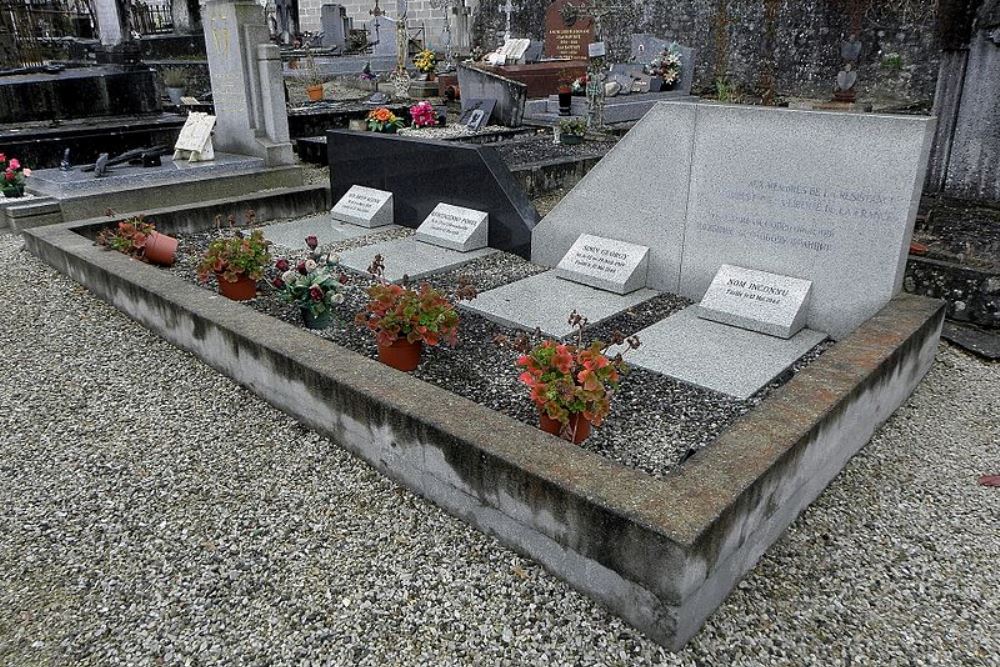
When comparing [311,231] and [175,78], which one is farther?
[175,78]

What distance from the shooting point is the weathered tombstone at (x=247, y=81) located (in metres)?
8.24

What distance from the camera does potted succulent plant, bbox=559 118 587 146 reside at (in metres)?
10.1

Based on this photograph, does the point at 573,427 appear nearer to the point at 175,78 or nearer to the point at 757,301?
the point at 757,301

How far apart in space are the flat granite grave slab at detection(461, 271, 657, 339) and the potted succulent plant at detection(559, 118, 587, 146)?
16.9 ft

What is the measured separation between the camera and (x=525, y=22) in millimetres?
21562

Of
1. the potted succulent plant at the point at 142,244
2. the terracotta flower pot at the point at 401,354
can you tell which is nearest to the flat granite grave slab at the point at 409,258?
the potted succulent plant at the point at 142,244

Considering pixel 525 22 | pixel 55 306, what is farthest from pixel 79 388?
pixel 525 22

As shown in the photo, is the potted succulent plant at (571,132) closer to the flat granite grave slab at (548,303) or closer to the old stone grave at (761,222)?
the old stone grave at (761,222)

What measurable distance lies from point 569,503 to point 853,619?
1.09 meters

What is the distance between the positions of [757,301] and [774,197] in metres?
0.67

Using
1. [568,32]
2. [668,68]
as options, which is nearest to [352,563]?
[668,68]

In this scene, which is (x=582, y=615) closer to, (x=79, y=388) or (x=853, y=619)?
(x=853, y=619)

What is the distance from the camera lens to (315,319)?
4516 mm

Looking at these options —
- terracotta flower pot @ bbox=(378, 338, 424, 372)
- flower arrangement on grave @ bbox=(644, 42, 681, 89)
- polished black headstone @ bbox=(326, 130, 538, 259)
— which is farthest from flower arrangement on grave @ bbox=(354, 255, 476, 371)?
flower arrangement on grave @ bbox=(644, 42, 681, 89)
